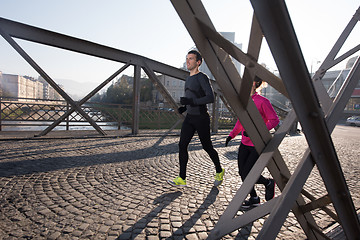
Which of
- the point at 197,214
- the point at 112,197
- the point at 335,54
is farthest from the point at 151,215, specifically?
the point at 335,54

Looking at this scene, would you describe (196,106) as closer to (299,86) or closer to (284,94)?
(284,94)

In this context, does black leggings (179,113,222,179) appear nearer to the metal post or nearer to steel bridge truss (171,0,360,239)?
steel bridge truss (171,0,360,239)

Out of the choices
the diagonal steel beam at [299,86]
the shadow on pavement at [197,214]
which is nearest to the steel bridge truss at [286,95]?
the diagonal steel beam at [299,86]

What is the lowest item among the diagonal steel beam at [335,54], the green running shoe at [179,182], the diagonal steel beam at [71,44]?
the green running shoe at [179,182]

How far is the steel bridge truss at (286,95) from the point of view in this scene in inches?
33.7

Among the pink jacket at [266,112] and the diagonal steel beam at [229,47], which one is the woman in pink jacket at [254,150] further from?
the diagonal steel beam at [229,47]

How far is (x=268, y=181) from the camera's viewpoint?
2.44 m

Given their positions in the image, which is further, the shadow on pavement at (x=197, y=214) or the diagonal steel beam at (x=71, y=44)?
the diagonal steel beam at (x=71, y=44)

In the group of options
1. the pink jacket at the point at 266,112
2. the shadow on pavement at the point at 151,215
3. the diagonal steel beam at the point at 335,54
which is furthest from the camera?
the pink jacket at the point at 266,112

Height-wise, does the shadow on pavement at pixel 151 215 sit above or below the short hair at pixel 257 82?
below

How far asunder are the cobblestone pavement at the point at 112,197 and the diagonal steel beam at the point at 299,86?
1.15 metres

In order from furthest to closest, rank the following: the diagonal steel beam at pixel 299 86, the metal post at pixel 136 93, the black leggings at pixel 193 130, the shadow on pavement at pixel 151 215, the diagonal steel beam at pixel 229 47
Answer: the metal post at pixel 136 93, the black leggings at pixel 193 130, the shadow on pavement at pixel 151 215, the diagonal steel beam at pixel 229 47, the diagonal steel beam at pixel 299 86

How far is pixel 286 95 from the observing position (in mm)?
1241

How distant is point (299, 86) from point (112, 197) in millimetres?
2434
